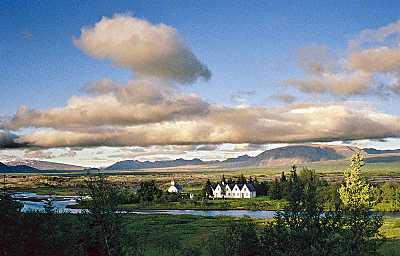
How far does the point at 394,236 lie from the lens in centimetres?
8744

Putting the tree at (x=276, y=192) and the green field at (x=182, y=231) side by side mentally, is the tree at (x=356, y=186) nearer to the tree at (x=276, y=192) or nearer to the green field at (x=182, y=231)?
the green field at (x=182, y=231)

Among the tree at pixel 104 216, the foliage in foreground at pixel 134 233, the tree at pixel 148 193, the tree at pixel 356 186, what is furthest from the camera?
the tree at pixel 148 193

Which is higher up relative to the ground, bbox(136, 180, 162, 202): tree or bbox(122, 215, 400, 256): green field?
bbox(136, 180, 162, 202): tree

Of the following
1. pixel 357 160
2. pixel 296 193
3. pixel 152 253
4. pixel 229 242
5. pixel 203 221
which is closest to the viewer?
pixel 296 193

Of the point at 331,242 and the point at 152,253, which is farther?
the point at 152,253

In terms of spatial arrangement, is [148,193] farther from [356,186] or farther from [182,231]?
[356,186]

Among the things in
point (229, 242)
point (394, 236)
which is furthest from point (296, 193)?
point (394, 236)

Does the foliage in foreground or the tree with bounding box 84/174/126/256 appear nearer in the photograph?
the tree with bounding box 84/174/126/256

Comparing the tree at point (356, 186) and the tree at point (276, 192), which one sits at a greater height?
the tree at point (356, 186)

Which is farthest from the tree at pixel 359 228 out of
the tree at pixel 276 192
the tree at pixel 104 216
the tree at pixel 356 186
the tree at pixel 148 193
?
the tree at pixel 276 192

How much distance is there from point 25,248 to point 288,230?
69.9ft

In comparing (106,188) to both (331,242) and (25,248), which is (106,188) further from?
(331,242)

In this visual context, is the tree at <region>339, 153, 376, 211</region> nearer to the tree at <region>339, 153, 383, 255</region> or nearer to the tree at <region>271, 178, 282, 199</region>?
the tree at <region>339, 153, 383, 255</region>

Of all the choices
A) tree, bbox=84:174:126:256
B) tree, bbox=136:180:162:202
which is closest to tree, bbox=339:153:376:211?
tree, bbox=84:174:126:256
